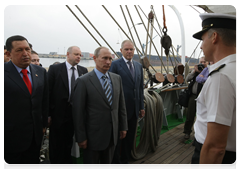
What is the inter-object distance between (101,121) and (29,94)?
0.64 m

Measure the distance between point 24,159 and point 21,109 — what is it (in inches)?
17.3

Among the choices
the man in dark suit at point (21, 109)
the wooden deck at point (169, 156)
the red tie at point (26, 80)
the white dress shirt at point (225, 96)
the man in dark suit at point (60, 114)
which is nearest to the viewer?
the white dress shirt at point (225, 96)

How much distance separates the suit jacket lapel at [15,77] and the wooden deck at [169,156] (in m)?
1.67

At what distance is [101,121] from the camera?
1.59 meters

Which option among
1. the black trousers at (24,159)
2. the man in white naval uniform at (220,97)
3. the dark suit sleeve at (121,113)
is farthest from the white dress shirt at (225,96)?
the black trousers at (24,159)

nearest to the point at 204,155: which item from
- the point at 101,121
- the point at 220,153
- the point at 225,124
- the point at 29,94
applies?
the point at 220,153

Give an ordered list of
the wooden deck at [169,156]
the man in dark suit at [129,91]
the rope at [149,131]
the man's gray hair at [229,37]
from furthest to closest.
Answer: the rope at [149,131] < the wooden deck at [169,156] < the man in dark suit at [129,91] < the man's gray hair at [229,37]

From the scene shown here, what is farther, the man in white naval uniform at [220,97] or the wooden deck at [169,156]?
the wooden deck at [169,156]

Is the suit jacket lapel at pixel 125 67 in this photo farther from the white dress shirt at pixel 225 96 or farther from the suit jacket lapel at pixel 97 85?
the white dress shirt at pixel 225 96

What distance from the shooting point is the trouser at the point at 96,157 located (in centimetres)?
160

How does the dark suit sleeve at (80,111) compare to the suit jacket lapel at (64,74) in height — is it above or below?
below

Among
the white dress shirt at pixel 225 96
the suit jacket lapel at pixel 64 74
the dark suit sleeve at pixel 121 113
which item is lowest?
the dark suit sleeve at pixel 121 113

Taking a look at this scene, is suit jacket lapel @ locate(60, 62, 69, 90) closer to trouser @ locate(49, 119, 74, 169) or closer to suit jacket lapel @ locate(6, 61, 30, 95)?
trouser @ locate(49, 119, 74, 169)

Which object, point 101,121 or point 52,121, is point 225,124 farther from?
point 52,121
